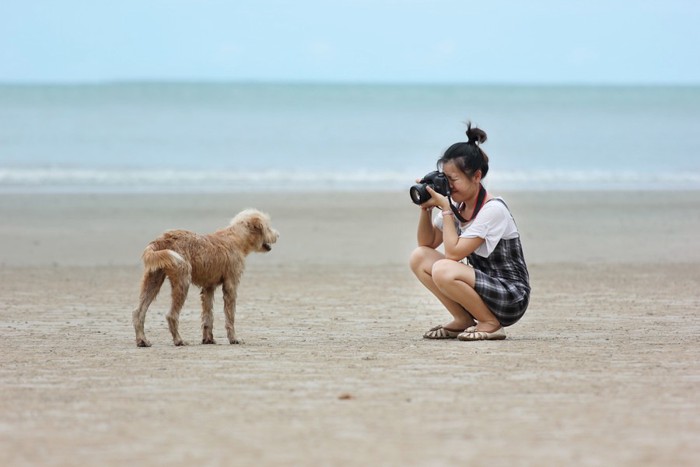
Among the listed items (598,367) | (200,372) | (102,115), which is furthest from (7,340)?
(102,115)

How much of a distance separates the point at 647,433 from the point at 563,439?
42 centimetres

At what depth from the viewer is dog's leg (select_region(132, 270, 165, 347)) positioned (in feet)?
23.7

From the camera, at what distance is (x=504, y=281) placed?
288 inches

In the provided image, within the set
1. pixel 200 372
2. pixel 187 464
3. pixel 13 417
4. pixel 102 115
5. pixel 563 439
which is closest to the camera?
pixel 187 464

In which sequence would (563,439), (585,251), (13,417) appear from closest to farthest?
(563,439)
(13,417)
(585,251)

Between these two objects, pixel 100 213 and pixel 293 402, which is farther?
pixel 100 213

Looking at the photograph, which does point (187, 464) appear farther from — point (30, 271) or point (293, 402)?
point (30, 271)

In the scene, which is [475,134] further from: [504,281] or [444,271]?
[504,281]

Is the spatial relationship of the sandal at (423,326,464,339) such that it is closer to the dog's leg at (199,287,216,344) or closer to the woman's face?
the woman's face

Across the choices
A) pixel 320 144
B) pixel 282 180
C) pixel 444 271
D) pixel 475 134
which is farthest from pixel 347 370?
pixel 320 144

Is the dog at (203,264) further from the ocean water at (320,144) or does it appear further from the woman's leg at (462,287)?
the ocean water at (320,144)

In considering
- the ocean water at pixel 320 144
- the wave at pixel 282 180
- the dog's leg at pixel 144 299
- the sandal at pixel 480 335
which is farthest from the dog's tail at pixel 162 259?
the wave at pixel 282 180

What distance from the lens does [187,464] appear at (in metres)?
4.07

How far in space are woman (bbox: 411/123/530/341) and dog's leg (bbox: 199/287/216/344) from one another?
156cm
